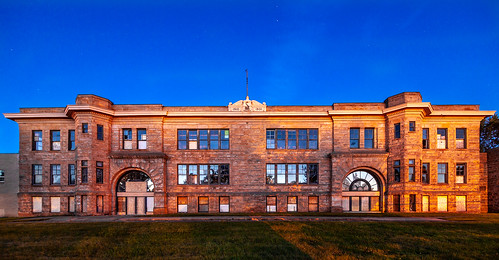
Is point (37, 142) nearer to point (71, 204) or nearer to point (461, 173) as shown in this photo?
point (71, 204)

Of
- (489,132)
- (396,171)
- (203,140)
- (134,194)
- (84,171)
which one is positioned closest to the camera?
(84,171)

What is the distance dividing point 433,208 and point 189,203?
68.2 feet

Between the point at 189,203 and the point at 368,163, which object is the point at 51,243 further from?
the point at 368,163

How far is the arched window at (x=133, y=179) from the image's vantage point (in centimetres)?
2216

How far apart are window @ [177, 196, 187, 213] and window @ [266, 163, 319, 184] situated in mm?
7415

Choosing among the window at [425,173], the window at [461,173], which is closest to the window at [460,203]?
the window at [461,173]

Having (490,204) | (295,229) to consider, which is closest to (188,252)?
(295,229)

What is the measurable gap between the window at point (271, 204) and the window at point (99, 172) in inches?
554

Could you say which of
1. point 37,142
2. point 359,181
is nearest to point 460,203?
point 359,181

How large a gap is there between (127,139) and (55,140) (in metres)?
6.26

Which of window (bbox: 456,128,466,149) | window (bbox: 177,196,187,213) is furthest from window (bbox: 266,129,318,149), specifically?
window (bbox: 456,128,466,149)

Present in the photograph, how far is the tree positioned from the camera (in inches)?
1219

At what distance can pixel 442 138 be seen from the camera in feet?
73.5

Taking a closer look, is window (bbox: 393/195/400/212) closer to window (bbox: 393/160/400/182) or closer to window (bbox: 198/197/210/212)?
window (bbox: 393/160/400/182)
